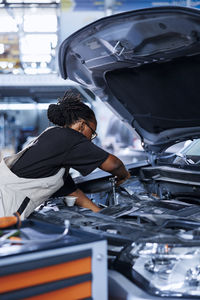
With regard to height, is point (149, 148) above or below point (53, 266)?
below

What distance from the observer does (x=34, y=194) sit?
2090 millimetres

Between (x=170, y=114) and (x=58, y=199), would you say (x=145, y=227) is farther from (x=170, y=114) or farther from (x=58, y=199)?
(x=170, y=114)

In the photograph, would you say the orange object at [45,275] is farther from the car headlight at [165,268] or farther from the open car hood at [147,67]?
the open car hood at [147,67]

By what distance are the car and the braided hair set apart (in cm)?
20

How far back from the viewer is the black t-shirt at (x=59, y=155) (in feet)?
6.81

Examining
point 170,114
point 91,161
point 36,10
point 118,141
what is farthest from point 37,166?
point 36,10

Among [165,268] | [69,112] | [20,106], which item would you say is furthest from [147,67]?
[20,106]

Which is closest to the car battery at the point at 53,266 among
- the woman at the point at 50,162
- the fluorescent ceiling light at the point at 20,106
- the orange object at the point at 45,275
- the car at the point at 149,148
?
the orange object at the point at 45,275

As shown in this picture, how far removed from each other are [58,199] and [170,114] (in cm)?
88

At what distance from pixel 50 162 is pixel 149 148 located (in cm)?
94

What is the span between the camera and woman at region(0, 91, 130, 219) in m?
2.07

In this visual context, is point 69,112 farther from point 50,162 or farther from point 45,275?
point 45,275

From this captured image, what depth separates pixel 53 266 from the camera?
1.18m

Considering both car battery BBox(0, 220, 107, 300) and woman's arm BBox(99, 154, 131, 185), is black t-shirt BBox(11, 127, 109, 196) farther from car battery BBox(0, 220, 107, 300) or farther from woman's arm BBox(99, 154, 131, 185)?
car battery BBox(0, 220, 107, 300)
